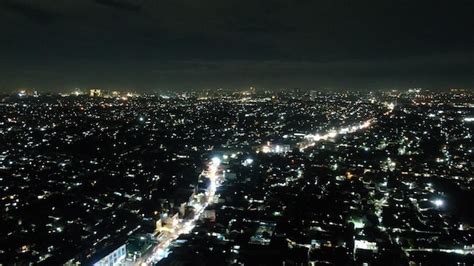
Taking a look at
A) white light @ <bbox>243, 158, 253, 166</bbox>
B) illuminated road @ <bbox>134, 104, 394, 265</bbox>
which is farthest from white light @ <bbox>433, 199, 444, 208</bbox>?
white light @ <bbox>243, 158, 253, 166</bbox>

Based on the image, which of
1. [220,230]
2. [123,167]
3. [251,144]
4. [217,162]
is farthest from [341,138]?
[220,230]

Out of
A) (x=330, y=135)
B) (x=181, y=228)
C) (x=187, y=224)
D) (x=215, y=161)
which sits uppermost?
(x=330, y=135)

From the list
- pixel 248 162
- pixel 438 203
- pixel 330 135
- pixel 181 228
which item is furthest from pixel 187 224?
pixel 330 135

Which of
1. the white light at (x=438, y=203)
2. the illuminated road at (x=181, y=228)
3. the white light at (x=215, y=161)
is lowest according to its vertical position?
the illuminated road at (x=181, y=228)

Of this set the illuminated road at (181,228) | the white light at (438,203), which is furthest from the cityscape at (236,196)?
the white light at (438,203)

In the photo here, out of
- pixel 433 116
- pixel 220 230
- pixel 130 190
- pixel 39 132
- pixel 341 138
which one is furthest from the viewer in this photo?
pixel 433 116

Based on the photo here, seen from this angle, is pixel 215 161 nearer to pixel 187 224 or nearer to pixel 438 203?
pixel 187 224

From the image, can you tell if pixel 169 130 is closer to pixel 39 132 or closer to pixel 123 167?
pixel 39 132

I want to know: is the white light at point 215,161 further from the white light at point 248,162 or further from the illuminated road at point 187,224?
the white light at point 248,162
